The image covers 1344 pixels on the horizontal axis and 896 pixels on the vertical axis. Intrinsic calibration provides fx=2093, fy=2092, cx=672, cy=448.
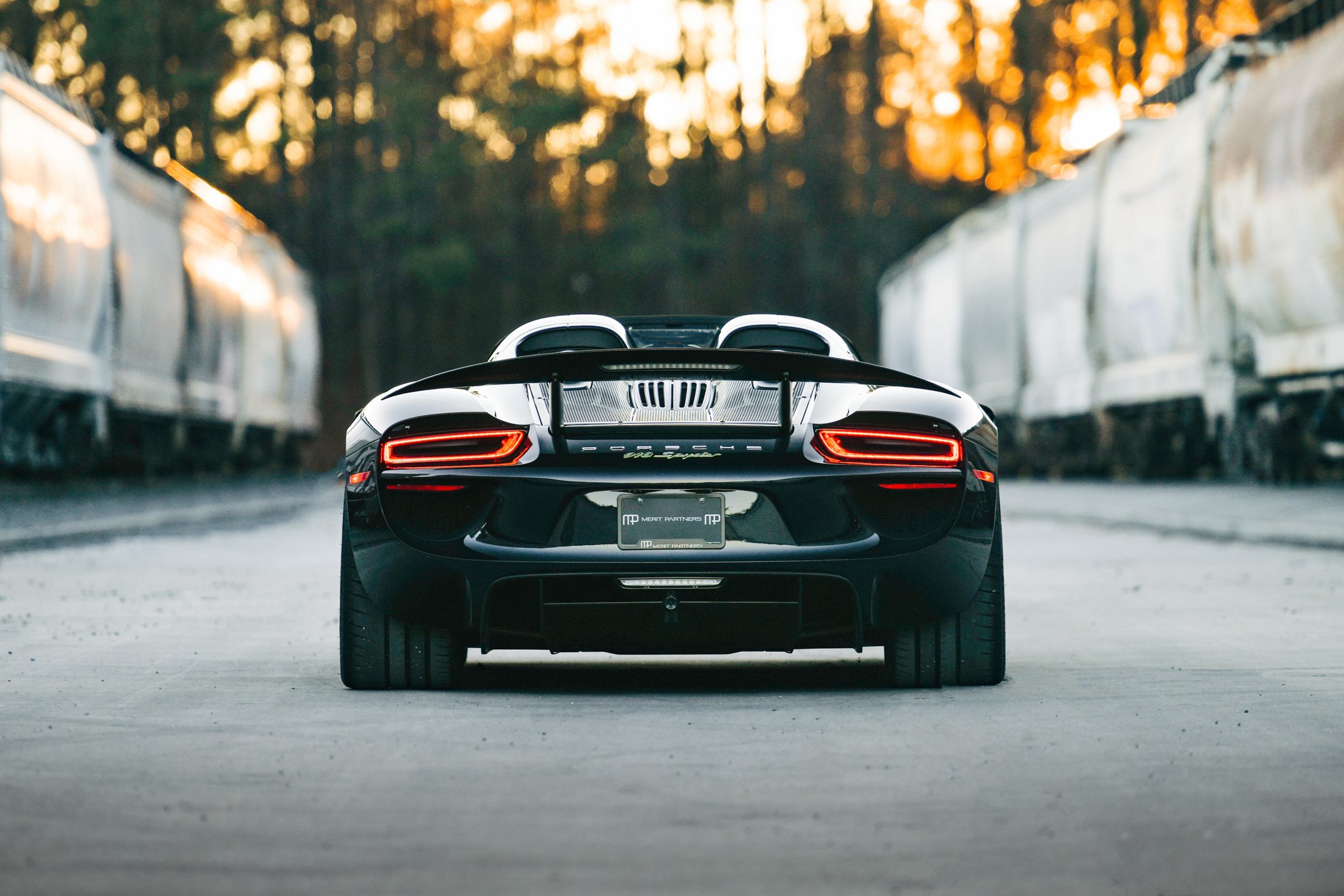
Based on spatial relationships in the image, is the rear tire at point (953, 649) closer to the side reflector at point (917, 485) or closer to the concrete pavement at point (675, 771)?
the concrete pavement at point (675, 771)

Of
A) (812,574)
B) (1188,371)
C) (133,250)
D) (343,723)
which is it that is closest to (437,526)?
(343,723)

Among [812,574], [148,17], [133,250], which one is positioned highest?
[148,17]

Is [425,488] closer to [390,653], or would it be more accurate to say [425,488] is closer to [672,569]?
[390,653]

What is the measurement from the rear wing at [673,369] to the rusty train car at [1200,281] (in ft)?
42.5

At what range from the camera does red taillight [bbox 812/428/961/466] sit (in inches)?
251

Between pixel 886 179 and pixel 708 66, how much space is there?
798 centimetres

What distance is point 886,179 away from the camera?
75625mm

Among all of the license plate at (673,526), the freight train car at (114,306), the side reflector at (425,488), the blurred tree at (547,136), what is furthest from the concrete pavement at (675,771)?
the blurred tree at (547,136)

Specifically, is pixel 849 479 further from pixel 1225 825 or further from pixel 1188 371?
pixel 1188 371

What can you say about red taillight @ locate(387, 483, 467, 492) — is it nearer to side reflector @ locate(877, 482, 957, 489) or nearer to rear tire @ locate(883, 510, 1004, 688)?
side reflector @ locate(877, 482, 957, 489)

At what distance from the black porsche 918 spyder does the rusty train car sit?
13.1 meters

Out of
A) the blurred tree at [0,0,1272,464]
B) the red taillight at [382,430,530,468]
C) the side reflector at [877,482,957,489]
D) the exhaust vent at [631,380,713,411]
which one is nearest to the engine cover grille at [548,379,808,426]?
the exhaust vent at [631,380,713,411]

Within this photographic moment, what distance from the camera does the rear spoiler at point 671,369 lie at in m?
6.53

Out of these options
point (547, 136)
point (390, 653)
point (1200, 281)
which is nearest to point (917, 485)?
point (390, 653)
